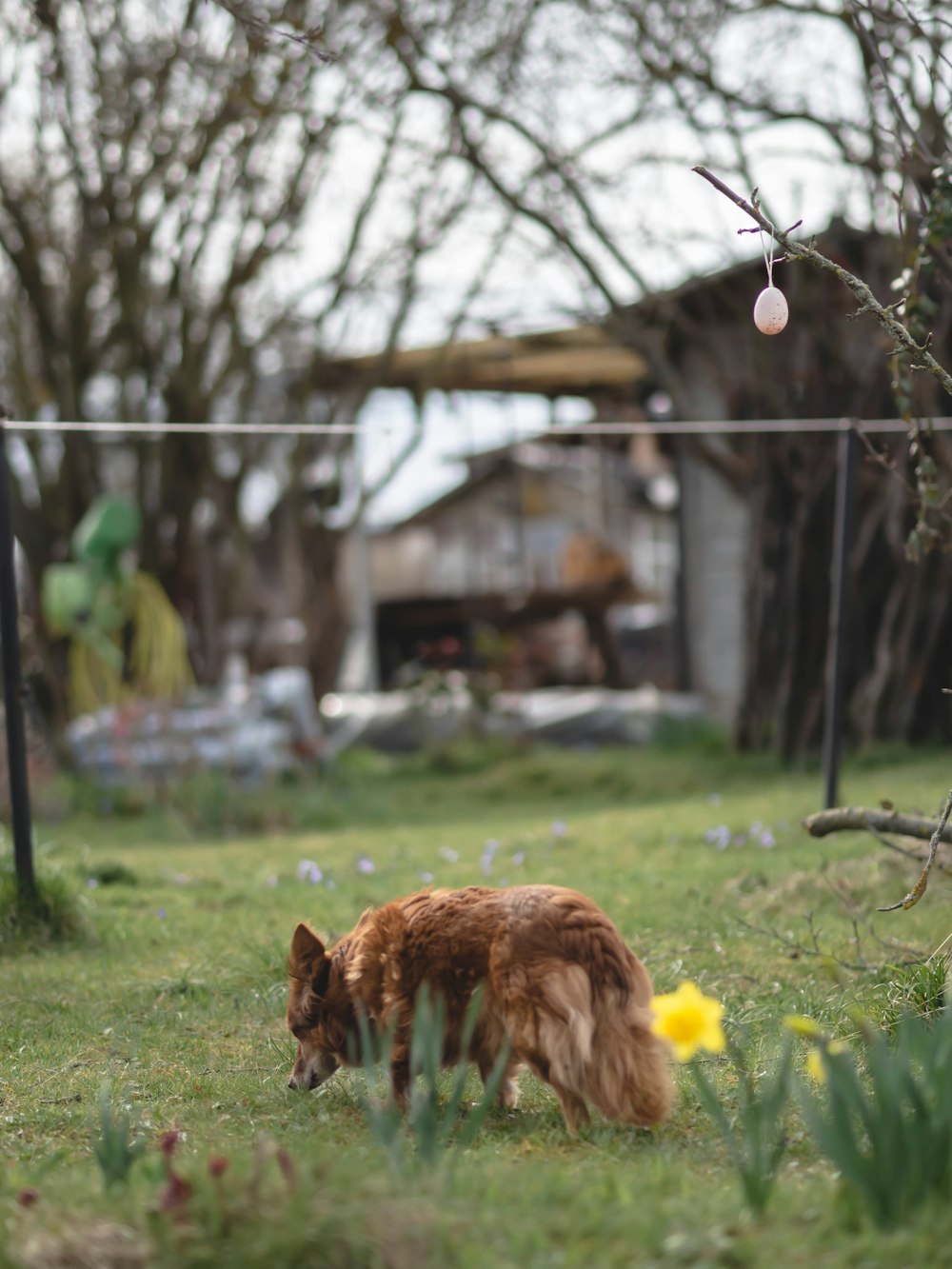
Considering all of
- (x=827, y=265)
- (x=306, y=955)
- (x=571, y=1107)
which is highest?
(x=827, y=265)

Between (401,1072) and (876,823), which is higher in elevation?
(876,823)

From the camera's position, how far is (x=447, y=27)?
12.5 m

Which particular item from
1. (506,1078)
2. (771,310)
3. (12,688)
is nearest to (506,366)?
(12,688)

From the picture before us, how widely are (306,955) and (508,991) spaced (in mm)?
754

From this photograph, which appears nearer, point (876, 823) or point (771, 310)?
point (771, 310)

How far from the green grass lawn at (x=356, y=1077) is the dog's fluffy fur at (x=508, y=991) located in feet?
0.48

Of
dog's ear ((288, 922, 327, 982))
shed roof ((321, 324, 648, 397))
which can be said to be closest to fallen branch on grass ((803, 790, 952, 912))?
dog's ear ((288, 922, 327, 982))

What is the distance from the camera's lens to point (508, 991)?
3498mm

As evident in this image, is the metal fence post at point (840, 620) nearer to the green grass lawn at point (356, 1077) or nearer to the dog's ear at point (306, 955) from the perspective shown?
the green grass lawn at point (356, 1077)

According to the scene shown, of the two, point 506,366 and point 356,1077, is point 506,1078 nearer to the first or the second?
point 356,1077

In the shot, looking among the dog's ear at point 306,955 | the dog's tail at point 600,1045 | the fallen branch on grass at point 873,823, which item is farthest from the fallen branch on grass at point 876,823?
the dog's ear at point 306,955

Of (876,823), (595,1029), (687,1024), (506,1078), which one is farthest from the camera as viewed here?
(876,823)

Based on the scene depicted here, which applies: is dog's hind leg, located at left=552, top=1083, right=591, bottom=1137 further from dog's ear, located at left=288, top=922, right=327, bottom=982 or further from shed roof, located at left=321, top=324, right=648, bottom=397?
shed roof, located at left=321, top=324, right=648, bottom=397

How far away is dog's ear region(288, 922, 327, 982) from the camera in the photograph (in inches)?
158
